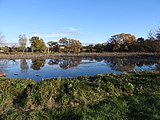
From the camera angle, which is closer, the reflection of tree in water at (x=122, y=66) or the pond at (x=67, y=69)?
the pond at (x=67, y=69)

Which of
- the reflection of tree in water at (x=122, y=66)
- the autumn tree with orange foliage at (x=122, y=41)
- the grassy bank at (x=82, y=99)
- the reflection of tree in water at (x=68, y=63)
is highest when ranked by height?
the autumn tree with orange foliage at (x=122, y=41)

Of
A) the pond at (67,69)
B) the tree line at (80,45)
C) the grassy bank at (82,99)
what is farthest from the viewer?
the tree line at (80,45)

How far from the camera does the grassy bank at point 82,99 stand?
5512 millimetres

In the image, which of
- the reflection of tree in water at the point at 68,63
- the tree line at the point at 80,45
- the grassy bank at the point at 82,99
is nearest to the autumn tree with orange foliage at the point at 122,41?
the tree line at the point at 80,45

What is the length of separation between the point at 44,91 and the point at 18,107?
87 cm

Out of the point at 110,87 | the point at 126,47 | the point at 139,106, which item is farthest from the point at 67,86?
the point at 126,47

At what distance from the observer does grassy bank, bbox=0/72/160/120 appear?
5.51 meters

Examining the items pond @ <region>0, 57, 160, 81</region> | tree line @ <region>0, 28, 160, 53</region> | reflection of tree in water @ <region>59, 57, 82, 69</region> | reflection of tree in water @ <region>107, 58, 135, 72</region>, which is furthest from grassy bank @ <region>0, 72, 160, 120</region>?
tree line @ <region>0, 28, 160, 53</region>

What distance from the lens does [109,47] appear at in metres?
83.4

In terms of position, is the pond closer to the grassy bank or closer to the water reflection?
the water reflection

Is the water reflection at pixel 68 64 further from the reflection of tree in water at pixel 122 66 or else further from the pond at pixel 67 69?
the reflection of tree in water at pixel 122 66

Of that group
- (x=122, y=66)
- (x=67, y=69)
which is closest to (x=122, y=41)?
(x=122, y=66)

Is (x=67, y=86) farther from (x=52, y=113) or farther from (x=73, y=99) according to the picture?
(x=52, y=113)

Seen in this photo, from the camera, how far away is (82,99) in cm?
668
